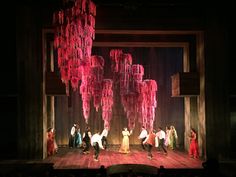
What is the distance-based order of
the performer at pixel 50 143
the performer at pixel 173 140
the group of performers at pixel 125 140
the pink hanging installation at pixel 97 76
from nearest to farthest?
the group of performers at pixel 125 140 < the performer at pixel 50 143 < the pink hanging installation at pixel 97 76 < the performer at pixel 173 140

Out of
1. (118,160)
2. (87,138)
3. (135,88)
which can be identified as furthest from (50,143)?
(135,88)

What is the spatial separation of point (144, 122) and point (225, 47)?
4.47 meters

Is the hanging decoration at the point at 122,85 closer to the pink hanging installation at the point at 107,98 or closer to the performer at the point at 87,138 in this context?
the pink hanging installation at the point at 107,98

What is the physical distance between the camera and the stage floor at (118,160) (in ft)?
34.2

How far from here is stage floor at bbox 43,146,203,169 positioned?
10430mm

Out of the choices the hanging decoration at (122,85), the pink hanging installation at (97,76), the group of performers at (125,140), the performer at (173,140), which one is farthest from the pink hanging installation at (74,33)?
the performer at (173,140)

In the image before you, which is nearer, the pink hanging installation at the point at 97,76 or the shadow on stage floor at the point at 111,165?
the shadow on stage floor at the point at 111,165

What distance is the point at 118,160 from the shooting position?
11.3m

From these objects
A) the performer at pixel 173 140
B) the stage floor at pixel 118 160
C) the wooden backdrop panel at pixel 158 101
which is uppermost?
the wooden backdrop panel at pixel 158 101

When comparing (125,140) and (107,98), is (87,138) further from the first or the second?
(107,98)

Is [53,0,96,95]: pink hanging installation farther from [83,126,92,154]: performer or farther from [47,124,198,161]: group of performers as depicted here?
[47,124,198,161]: group of performers

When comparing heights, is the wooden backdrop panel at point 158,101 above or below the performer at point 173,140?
above

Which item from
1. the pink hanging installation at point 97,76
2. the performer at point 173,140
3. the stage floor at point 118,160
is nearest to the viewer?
the stage floor at point 118,160

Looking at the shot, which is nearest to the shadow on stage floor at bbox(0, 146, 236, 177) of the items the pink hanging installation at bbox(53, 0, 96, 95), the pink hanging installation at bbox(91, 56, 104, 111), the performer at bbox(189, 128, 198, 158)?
the performer at bbox(189, 128, 198, 158)
